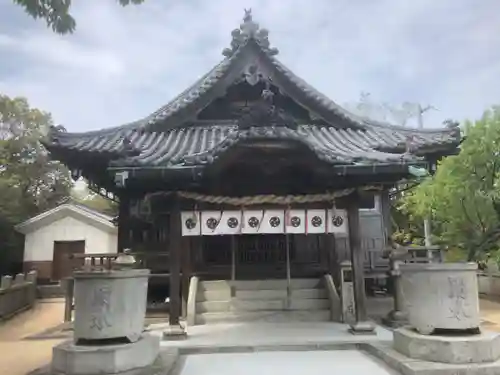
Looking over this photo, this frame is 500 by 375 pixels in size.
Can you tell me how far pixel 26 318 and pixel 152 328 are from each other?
771 centimetres

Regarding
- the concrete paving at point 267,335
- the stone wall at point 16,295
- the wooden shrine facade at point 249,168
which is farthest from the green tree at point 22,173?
the concrete paving at point 267,335

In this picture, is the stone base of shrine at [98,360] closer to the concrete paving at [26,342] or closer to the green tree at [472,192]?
the concrete paving at [26,342]

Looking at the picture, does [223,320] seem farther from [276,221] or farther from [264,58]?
[264,58]

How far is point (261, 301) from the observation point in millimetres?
10812

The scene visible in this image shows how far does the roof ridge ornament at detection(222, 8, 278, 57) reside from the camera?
1283cm

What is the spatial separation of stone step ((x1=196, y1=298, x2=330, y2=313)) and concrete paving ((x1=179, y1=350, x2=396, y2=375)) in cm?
284

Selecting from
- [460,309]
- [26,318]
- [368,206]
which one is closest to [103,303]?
[460,309]

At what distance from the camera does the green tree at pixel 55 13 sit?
20.0 feet

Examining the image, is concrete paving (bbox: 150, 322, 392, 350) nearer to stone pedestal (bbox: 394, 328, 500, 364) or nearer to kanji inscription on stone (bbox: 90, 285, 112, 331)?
stone pedestal (bbox: 394, 328, 500, 364)

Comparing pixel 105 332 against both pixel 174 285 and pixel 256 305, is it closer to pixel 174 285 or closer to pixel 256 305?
pixel 174 285

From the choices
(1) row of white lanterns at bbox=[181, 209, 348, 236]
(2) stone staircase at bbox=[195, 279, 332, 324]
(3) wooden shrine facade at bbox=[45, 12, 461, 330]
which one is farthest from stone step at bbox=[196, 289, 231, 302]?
(1) row of white lanterns at bbox=[181, 209, 348, 236]

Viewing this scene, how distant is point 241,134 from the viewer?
8.41 m

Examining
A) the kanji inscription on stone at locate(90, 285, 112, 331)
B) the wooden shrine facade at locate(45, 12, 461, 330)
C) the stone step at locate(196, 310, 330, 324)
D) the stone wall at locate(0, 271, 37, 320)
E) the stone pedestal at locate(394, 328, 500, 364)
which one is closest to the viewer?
the stone pedestal at locate(394, 328, 500, 364)

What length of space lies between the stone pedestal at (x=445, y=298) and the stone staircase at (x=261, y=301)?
4.18 metres
